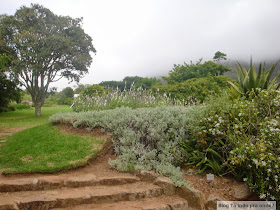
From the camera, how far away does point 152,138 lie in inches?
160

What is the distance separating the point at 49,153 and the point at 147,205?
2.64 metres

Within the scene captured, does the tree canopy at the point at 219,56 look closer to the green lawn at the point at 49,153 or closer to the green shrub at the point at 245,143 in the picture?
the green shrub at the point at 245,143

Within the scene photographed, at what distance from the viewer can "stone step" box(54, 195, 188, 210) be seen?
2680 millimetres

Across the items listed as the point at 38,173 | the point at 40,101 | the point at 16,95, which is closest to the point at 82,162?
the point at 38,173

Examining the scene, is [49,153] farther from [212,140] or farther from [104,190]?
[212,140]

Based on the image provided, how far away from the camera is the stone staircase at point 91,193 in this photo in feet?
8.75

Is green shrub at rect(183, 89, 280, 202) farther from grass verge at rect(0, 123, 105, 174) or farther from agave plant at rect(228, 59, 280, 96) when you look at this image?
grass verge at rect(0, 123, 105, 174)

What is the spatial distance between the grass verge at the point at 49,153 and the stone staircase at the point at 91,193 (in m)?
0.33

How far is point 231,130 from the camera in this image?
3652 millimetres

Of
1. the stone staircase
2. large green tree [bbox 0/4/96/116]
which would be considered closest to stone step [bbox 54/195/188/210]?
the stone staircase

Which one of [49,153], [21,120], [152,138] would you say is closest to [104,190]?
[152,138]

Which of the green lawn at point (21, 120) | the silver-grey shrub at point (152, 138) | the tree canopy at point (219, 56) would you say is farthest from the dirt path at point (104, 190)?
the tree canopy at point (219, 56)

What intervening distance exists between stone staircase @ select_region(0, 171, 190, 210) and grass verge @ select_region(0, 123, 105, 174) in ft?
1.08

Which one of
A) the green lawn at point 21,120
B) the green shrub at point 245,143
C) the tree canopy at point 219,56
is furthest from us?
the tree canopy at point 219,56
